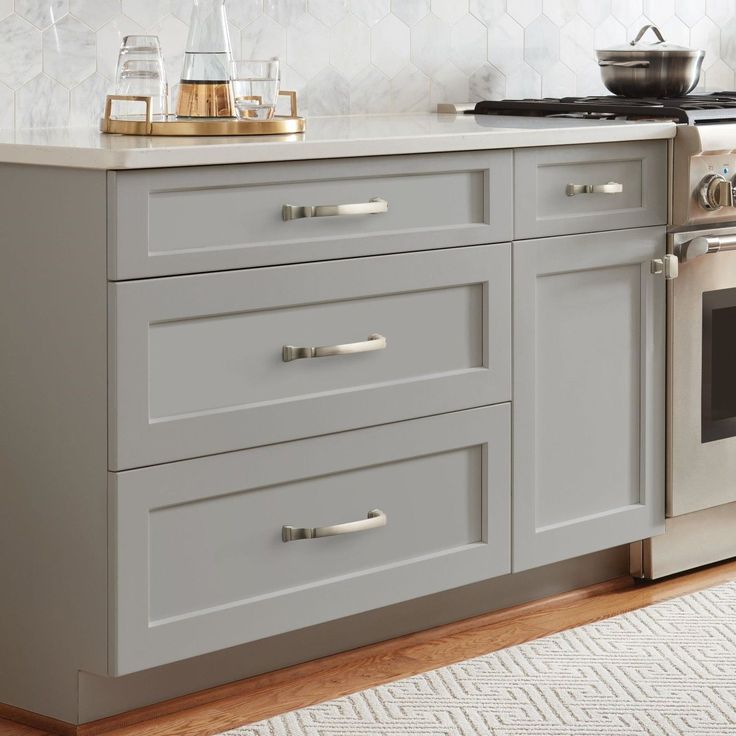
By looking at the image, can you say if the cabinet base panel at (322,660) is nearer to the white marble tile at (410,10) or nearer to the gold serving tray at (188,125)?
the gold serving tray at (188,125)

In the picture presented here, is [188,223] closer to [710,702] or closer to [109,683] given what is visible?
[109,683]

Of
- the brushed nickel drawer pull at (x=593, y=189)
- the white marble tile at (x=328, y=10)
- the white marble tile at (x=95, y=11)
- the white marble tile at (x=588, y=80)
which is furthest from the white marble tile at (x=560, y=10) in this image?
the white marble tile at (x=95, y=11)

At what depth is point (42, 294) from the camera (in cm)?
197

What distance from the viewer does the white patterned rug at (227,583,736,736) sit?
2.12m

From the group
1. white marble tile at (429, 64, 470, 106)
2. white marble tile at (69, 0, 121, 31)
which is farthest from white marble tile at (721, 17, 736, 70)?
white marble tile at (69, 0, 121, 31)

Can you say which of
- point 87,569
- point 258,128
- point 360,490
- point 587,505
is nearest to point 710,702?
point 587,505

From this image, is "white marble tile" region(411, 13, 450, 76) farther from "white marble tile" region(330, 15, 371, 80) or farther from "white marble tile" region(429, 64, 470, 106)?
"white marble tile" region(330, 15, 371, 80)

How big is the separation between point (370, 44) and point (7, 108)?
87 centimetres

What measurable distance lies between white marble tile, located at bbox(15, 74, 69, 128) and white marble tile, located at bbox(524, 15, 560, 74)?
1203mm

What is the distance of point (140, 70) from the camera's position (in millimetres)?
2322

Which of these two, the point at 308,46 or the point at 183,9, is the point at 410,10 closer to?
the point at 308,46

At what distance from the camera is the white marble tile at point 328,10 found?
283 cm

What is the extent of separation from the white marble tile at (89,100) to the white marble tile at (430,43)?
0.77 metres

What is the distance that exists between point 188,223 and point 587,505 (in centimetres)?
102
